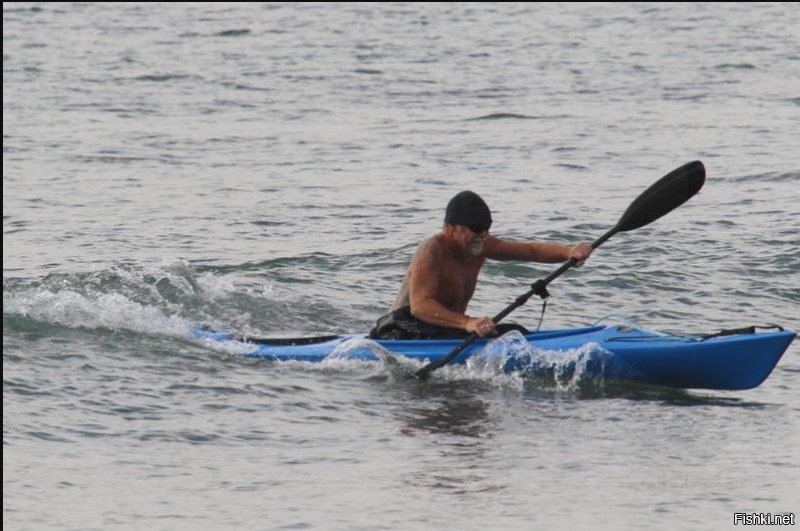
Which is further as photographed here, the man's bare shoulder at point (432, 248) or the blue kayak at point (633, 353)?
the man's bare shoulder at point (432, 248)

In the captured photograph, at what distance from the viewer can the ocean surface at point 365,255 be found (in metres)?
7.81

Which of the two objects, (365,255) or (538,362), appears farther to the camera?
(365,255)

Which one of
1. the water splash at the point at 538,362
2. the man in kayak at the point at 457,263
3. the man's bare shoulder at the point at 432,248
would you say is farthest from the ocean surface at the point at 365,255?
the man's bare shoulder at the point at 432,248

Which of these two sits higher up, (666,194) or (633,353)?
(666,194)

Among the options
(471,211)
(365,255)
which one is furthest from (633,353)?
(365,255)

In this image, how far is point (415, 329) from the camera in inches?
399

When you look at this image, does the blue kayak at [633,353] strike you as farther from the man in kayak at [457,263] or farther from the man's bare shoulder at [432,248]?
the man's bare shoulder at [432,248]

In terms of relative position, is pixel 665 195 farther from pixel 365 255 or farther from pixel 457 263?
pixel 365 255

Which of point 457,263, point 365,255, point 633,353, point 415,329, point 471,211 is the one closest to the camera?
point 471,211

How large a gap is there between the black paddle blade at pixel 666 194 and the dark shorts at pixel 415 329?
3.23 feet

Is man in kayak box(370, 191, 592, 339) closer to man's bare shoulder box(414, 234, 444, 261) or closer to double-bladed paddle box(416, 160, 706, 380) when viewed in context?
man's bare shoulder box(414, 234, 444, 261)

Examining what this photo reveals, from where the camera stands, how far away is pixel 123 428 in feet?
28.9

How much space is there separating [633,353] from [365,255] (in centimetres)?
487

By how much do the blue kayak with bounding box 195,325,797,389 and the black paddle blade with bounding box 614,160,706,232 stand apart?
2.53 ft
